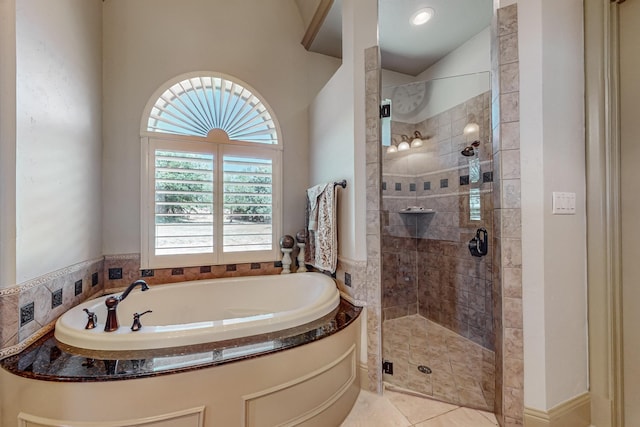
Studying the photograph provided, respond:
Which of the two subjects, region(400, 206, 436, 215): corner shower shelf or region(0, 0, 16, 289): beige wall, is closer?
region(0, 0, 16, 289): beige wall

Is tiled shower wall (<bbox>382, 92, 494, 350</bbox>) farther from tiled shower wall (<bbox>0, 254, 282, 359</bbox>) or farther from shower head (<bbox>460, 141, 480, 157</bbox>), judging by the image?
tiled shower wall (<bbox>0, 254, 282, 359</bbox>)

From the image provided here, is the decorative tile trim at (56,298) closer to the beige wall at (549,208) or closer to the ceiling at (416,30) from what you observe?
the beige wall at (549,208)

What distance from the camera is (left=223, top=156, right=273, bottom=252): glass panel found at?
2.38 m

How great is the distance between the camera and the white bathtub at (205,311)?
1148mm

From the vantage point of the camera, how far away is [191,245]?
2.26 metres

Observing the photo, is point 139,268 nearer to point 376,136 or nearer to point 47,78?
point 47,78

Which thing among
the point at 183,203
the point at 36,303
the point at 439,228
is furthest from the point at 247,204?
the point at 439,228

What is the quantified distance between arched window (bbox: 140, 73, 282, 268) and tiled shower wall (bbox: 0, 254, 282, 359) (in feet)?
0.31

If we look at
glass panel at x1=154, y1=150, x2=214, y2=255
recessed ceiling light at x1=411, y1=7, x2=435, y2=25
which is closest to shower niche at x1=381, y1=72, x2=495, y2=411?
recessed ceiling light at x1=411, y1=7, x2=435, y2=25

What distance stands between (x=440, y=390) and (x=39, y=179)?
2761mm

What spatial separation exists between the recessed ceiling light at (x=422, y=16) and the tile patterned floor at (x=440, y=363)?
2.83m

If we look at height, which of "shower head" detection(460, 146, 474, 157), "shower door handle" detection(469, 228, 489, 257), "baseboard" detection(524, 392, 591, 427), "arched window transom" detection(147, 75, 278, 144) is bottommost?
"baseboard" detection(524, 392, 591, 427)

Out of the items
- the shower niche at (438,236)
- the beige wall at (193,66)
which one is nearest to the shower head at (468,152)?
the shower niche at (438,236)

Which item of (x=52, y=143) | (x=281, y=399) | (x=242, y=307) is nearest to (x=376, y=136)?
(x=281, y=399)
